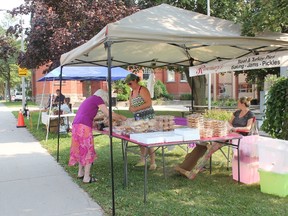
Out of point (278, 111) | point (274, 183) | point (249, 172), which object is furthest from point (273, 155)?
point (278, 111)

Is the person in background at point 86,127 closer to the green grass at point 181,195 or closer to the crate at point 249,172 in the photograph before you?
the green grass at point 181,195

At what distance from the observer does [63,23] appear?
45.4ft

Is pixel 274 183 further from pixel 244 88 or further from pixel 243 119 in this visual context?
pixel 244 88

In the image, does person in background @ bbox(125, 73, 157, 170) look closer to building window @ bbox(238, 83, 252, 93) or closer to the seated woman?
the seated woman

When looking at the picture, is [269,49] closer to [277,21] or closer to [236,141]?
[277,21]

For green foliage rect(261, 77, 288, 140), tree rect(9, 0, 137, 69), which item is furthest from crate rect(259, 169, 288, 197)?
tree rect(9, 0, 137, 69)

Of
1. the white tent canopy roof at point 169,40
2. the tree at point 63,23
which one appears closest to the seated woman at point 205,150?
the white tent canopy roof at point 169,40

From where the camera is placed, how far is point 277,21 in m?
6.16

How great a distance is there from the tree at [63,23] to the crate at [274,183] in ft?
28.9

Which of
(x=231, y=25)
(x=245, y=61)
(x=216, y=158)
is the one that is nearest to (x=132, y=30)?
(x=245, y=61)

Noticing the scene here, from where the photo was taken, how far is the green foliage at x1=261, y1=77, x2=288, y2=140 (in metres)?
6.72

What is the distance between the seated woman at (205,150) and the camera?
6.34 meters

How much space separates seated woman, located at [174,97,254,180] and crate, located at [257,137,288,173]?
94 centimetres

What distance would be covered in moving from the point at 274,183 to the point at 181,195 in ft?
4.53
